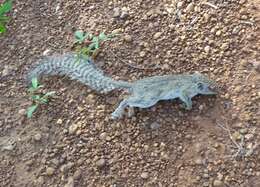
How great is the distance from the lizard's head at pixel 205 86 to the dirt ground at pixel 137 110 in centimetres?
7

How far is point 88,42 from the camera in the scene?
14.0 feet

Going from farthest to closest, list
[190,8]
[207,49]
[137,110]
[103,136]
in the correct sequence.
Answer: [190,8] < [207,49] < [137,110] < [103,136]

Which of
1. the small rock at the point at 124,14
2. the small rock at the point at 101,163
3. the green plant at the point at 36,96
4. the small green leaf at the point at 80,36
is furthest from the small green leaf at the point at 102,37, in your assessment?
the small rock at the point at 101,163

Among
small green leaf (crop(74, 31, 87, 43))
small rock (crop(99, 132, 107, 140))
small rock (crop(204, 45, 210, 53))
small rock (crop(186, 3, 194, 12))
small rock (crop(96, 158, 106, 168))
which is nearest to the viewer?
small rock (crop(96, 158, 106, 168))

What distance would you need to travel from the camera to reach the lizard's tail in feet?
13.0

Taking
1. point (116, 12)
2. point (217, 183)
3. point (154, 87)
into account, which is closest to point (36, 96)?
point (154, 87)

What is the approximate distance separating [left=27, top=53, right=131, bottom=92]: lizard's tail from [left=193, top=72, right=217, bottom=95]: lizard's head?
0.51m

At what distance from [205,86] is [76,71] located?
3.03 ft

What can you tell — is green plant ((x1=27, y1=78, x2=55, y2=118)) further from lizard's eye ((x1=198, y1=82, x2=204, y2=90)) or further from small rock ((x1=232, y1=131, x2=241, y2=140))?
small rock ((x1=232, y1=131, x2=241, y2=140))

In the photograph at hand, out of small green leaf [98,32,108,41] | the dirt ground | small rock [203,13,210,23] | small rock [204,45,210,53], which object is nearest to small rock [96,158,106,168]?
the dirt ground

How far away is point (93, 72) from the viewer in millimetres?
4043

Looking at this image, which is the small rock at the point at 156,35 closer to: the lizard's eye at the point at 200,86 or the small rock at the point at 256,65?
the lizard's eye at the point at 200,86

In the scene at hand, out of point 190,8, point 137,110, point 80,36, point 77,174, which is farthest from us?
point 190,8

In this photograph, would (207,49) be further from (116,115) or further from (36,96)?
(36,96)
